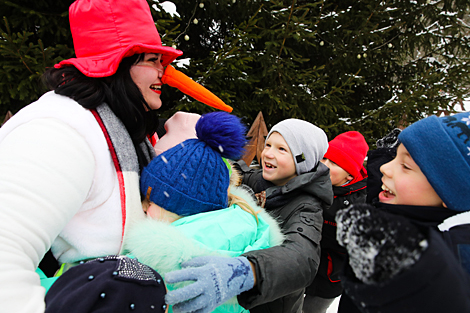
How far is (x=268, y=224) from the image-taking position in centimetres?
136

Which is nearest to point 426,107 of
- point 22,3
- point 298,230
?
point 298,230

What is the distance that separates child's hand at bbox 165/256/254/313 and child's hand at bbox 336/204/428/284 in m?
0.44

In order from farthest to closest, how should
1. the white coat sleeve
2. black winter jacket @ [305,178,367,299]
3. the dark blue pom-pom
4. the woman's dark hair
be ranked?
black winter jacket @ [305,178,367,299], the dark blue pom-pom, the woman's dark hair, the white coat sleeve

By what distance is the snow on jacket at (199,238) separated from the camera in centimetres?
99

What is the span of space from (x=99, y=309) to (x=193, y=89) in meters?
1.29

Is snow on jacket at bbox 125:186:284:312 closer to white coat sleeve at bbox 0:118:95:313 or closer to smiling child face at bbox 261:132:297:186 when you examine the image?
white coat sleeve at bbox 0:118:95:313

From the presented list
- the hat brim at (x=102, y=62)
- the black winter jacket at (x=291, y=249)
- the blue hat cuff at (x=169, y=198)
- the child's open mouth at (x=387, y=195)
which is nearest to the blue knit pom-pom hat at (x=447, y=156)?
the child's open mouth at (x=387, y=195)

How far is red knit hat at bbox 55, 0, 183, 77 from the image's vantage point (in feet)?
3.81

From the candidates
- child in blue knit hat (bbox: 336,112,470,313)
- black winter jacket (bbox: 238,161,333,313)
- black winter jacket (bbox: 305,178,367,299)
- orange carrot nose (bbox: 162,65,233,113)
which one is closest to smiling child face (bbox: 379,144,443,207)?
child in blue knit hat (bbox: 336,112,470,313)

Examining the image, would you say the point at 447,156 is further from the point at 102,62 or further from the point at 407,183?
the point at 102,62

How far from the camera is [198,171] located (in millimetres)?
1167

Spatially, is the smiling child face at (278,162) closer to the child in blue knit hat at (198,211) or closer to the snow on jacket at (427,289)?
the child in blue knit hat at (198,211)

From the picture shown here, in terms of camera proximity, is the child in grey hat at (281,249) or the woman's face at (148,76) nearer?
the child in grey hat at (281,249)

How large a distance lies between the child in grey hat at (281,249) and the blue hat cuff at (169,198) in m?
0.24
